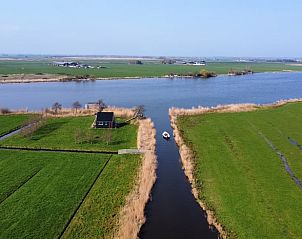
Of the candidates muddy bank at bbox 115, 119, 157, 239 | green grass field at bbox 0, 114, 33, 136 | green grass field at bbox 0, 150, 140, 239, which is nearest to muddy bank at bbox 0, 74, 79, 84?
green grass field at bbox 0, 114, 33, 136

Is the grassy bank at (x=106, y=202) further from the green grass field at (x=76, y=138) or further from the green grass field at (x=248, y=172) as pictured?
the green grass field at (x=248, y=172)

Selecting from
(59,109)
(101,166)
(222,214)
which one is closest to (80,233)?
(222,214)

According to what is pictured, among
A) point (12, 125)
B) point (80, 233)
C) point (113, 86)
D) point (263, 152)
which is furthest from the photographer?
point (113, 86)

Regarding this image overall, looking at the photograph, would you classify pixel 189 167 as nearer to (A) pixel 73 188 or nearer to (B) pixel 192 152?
(B) pixel 192 152

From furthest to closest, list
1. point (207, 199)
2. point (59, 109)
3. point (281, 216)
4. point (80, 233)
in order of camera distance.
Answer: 1. point (59, 109)
2. point (207, 199)
3. point (281, 216)
4. point (80, 233)

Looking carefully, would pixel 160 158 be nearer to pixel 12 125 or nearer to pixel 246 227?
pixel 246 227

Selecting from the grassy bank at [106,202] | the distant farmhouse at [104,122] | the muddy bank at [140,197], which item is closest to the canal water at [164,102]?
the muddy bank at [140,197]
